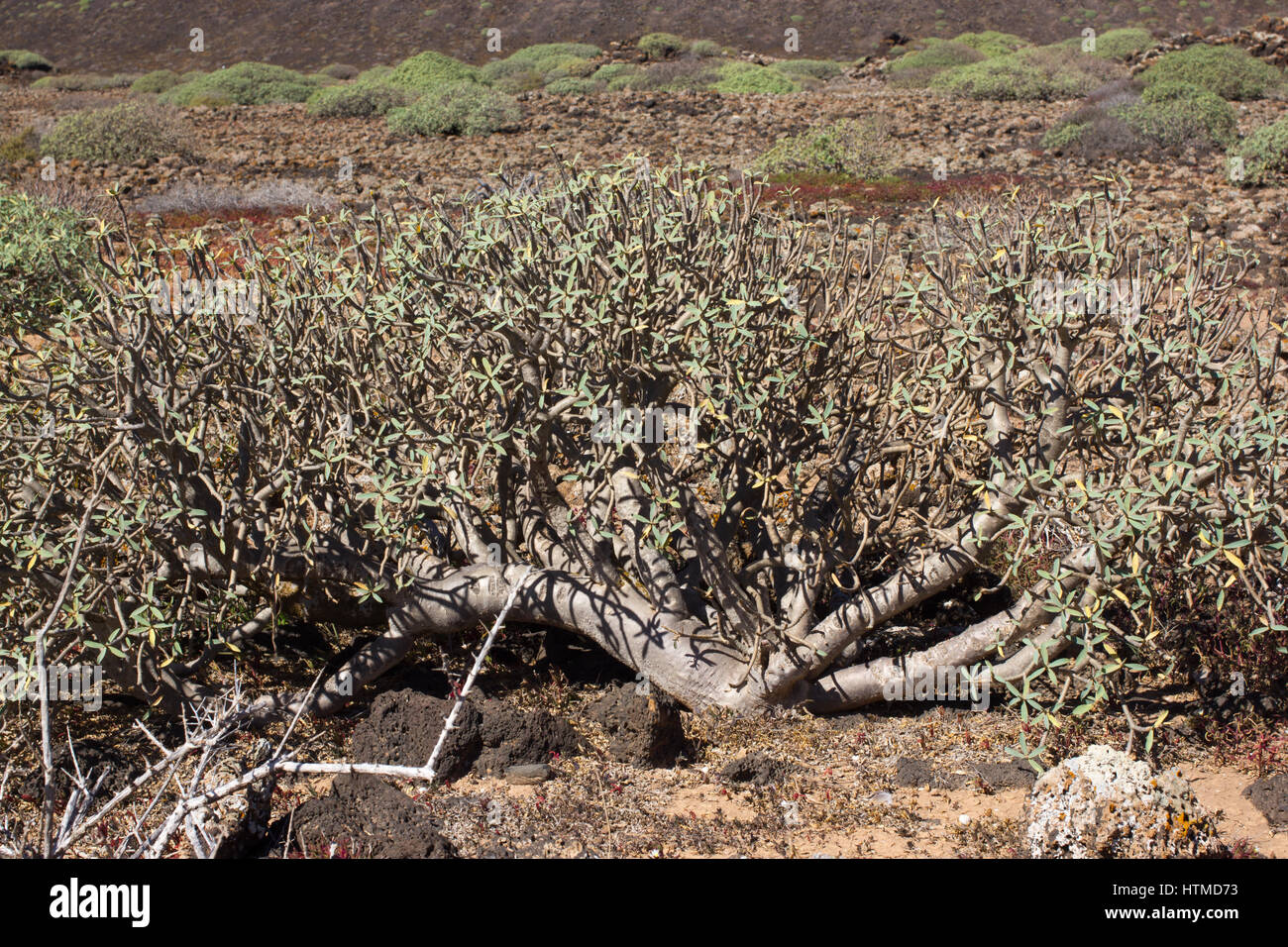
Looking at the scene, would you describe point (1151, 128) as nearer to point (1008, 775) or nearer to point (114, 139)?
point (1008, 775)

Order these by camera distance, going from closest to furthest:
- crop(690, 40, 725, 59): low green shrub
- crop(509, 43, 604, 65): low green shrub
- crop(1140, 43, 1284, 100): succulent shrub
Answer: crop(1140, 43, 1284, 100): succulent shrub → crop(509, 43, 604, 65): low green shrub → crop(690, 40, 725, 59): low green shrub

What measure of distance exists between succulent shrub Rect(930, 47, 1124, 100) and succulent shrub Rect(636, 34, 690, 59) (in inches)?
533

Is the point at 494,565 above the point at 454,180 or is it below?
below

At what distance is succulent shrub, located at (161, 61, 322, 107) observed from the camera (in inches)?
1479

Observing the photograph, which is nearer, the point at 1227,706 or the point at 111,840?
the point at 111,840

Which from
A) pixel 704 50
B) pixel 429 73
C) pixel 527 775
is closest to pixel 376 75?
pixel 429 73

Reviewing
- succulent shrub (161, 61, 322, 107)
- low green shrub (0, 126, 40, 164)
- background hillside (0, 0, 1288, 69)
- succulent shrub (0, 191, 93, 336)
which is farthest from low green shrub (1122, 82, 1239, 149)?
background hillside (0, 0, 1288, 69)

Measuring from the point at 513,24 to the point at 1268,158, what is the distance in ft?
155

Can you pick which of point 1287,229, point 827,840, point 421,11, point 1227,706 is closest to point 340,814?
point 827,840

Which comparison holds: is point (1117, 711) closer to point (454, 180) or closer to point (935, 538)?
point (935, 538)

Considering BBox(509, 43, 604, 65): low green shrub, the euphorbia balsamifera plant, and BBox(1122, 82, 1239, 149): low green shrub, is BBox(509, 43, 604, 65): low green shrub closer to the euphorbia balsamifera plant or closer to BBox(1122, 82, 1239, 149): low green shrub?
BBox(1122, 82, 1239, 149): low green shrub

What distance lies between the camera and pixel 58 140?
24.5 meters

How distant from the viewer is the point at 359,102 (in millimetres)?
32812

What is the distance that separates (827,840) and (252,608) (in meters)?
3.44
